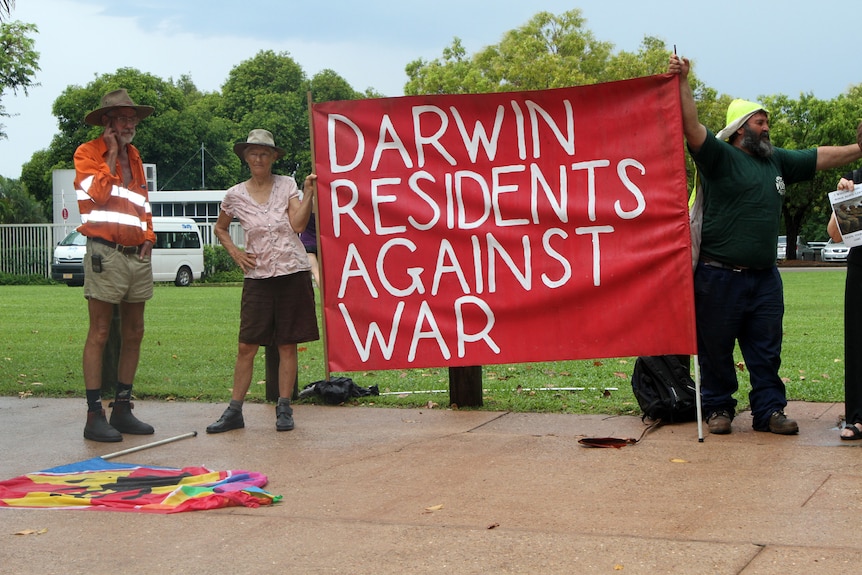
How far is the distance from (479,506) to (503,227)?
2.45 m

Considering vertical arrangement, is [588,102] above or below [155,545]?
above

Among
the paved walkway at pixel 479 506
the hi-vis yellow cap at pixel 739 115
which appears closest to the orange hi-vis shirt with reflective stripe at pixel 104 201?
the paved walkway at pixel 479 506

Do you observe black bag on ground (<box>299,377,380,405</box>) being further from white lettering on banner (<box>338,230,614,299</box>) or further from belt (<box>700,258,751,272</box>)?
belt (<box>700,258,751,272</box>)

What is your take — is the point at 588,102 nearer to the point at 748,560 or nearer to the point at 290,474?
the point at 290,474

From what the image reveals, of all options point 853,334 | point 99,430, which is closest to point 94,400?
point 99,430

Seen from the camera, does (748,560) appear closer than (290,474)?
Yes

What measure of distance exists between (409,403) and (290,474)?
8.36 feet

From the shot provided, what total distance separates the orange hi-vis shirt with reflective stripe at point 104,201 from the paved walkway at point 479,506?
133 cm

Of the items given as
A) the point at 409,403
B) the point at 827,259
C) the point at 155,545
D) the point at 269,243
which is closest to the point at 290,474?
the point at 155,545

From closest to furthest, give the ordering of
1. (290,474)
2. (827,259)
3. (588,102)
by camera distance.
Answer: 1. (290,474)
2. (588,102)
3. (827,259)

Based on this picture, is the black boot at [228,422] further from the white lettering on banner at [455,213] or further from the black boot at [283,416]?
the white lettering on banner at [455,213]

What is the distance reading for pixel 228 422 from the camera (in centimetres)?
754

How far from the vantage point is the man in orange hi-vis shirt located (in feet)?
23.9

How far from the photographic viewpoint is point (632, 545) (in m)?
4.54
